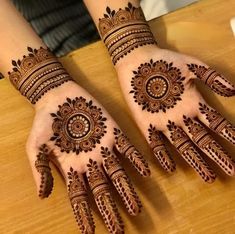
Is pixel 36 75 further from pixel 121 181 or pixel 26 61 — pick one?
pixel 121 181

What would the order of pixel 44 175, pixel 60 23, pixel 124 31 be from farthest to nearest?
pixel 60 23 < pixel 124 31 < pixel 44 175

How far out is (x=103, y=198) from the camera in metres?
0.64

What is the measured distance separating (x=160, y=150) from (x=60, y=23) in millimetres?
455

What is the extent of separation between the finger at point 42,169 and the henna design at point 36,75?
102 millimetres

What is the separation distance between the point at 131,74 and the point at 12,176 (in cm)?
26

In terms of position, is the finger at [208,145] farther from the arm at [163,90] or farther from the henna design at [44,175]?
the henna design at [44,175]

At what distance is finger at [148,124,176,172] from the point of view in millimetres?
666

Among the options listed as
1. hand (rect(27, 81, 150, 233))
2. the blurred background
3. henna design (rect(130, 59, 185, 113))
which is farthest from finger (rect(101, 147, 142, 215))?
the blurred background

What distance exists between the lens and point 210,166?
2.26ft

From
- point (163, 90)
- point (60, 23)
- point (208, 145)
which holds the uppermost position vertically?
point (60, 23)

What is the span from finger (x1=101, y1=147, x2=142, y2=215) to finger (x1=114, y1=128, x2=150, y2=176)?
0.02 metres

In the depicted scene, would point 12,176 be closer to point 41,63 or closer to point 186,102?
point 41,63

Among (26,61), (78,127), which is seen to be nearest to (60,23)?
(26,61)

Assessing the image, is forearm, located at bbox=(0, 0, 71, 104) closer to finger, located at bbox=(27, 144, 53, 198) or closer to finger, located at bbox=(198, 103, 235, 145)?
finger, located at bbox=(27, 144, 53, 198)
